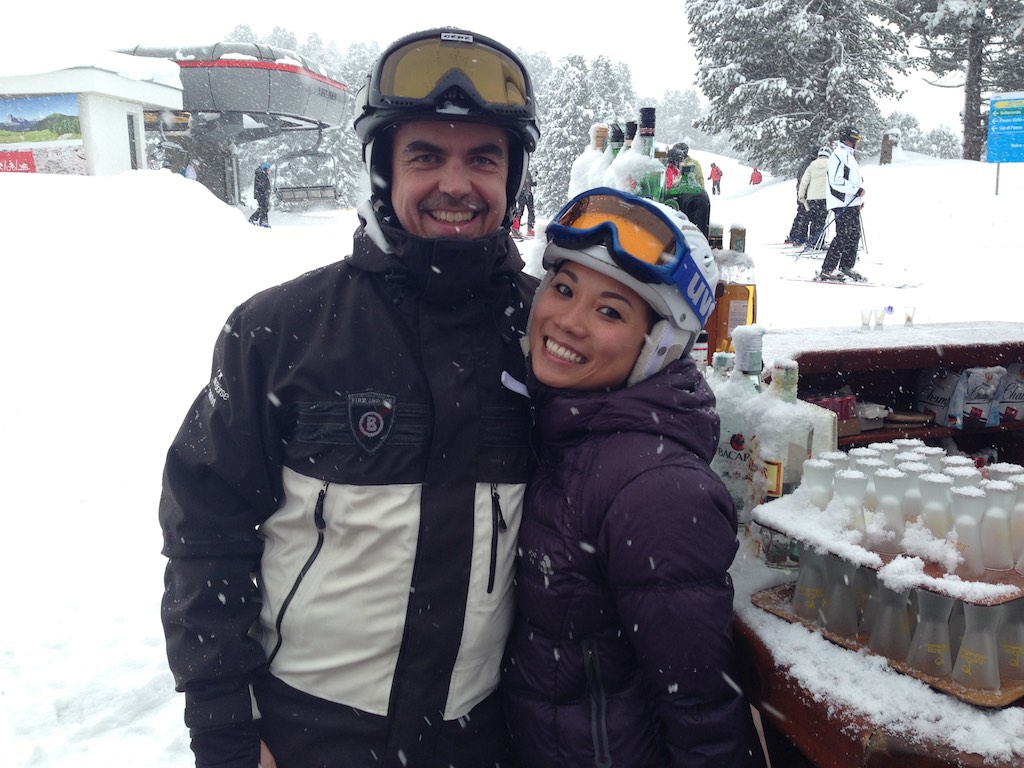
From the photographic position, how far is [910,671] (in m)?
1.82

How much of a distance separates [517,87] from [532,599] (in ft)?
5.11

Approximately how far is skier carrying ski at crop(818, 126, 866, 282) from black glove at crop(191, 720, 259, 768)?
549 inches

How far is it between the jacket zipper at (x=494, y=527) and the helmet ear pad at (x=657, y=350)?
0.49 meters

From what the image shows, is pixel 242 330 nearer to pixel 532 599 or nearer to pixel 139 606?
pixel 532 599

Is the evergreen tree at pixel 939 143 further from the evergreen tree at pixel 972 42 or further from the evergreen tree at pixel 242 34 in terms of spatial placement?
the evergreen tree at pixel 242 34

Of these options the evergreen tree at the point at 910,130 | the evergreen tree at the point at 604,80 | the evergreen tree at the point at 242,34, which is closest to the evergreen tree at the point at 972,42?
the evergreen tree at the point at 604,80

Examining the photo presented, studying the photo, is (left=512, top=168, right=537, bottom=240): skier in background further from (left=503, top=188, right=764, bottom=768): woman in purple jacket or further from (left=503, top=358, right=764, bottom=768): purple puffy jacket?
(left=503, top=358, right=764, bottom=768): purple puffy jacket

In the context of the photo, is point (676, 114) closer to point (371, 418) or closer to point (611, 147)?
point (611, 147)

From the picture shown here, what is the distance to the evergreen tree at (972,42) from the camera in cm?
2772

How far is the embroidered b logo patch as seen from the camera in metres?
2.04

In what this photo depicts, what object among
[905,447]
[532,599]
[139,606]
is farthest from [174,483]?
[139,606]

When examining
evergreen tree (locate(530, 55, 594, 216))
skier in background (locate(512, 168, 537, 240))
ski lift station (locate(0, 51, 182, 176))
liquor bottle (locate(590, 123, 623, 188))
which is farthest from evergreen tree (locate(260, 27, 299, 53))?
liquor bottle (locate(590, 123, 623, 188))

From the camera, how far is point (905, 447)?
8.14 ft

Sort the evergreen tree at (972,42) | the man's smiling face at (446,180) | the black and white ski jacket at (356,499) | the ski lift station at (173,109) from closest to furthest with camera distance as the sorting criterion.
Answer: the black and white ski jacket at (356,499) → the man's smiling face at (446,180) → the ski lift station at (173,109) → the evergreen tree at (972,42)
